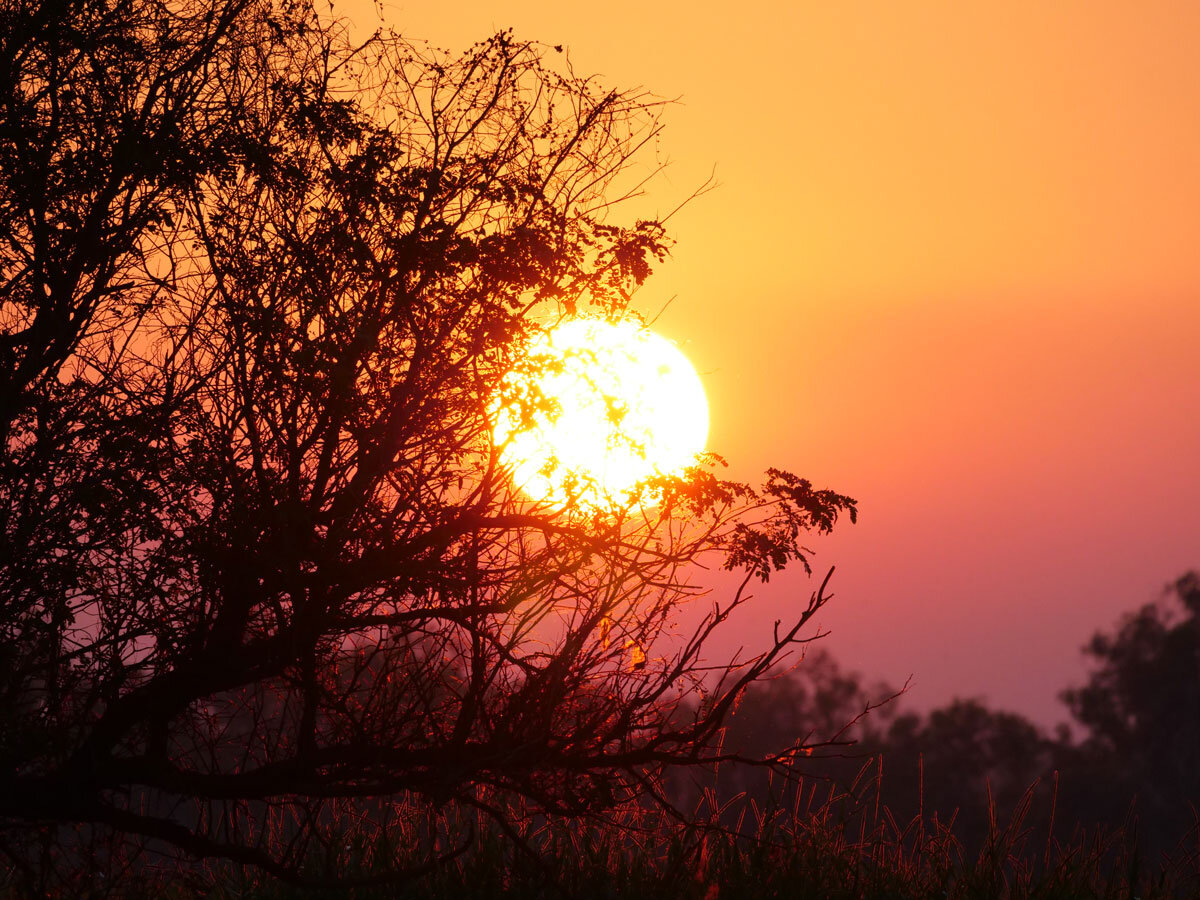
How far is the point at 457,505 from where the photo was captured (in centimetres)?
827

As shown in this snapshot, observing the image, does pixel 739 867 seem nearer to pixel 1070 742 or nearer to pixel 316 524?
pixel 316 524

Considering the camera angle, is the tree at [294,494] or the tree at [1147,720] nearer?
the tree at [294,494]

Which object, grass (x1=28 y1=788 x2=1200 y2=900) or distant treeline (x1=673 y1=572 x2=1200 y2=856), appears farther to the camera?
distant treeline (x1=673 y1=572 x2=1200 y2=856)

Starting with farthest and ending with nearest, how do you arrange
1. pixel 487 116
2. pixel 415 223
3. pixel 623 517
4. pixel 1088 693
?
pixel 1088 693 < pixel 487 116 < pixel 415 223 < pixel 623 517

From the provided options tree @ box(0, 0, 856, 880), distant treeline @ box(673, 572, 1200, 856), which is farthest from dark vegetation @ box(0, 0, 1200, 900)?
distant treeline @ box(673, 572, 1200, 856)

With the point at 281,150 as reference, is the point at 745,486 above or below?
below

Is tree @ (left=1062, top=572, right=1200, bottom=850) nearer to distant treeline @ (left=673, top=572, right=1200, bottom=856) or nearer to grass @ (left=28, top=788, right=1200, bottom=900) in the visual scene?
distant treeline @ (left=673, top=572, right=1200, bottom=856)

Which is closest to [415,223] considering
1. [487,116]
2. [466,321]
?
[466,321]

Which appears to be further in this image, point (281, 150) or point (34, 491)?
point (281, 150)

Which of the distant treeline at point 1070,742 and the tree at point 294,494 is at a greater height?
the distant treeline at point 1070,742

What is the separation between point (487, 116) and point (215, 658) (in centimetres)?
442

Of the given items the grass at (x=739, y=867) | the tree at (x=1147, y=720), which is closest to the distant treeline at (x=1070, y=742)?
the tree at (x=1147, y=720)

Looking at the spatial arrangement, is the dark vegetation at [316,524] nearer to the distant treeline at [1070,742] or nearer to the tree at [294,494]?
the tree at [294,494]

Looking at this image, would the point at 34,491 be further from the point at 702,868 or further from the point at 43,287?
the point at 702,868
